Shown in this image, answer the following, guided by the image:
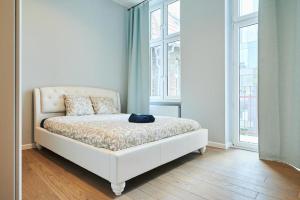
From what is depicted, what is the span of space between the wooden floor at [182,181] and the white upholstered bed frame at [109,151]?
0.15 meters

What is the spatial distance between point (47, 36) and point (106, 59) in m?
1.17

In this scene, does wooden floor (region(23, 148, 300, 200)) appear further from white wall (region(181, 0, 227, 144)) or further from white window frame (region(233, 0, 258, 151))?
white wall (region(181, 0, 227, 144))

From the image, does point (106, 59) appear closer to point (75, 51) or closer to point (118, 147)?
point (75, 51)

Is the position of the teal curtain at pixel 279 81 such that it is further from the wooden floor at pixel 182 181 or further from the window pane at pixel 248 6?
the window pane at pixel 248 6

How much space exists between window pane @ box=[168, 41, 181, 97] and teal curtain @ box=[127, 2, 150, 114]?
475 millimetres

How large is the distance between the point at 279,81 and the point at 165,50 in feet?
7.57

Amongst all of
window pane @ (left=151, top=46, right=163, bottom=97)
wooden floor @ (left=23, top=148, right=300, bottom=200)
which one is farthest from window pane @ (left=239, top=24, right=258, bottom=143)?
window pane @ (left=151, top=46, right=163, bottom=97)

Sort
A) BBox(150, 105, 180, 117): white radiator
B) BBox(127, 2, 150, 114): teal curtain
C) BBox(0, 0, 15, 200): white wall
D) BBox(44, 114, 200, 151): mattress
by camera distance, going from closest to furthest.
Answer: BBox(0, 0, 15, 200): white wall → BBox(44, 114, 200, 151): mattress → BBox(150, 105, 180, 117): white radiator → BBox(127, 2, 150, 114): teal curtain

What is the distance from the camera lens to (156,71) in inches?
170

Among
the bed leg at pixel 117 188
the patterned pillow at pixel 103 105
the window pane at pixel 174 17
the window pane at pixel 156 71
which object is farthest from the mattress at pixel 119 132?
the window pane at pixel 174 17

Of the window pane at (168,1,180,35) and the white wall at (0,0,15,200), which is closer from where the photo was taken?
the white wall at (0,0,15,200)

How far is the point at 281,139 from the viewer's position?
2354 mm

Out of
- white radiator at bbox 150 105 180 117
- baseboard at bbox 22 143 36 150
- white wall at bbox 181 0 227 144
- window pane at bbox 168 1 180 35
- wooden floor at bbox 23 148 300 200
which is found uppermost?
window pane at bbox 168 1 180 35

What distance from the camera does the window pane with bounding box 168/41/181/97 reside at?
3.91 metres
